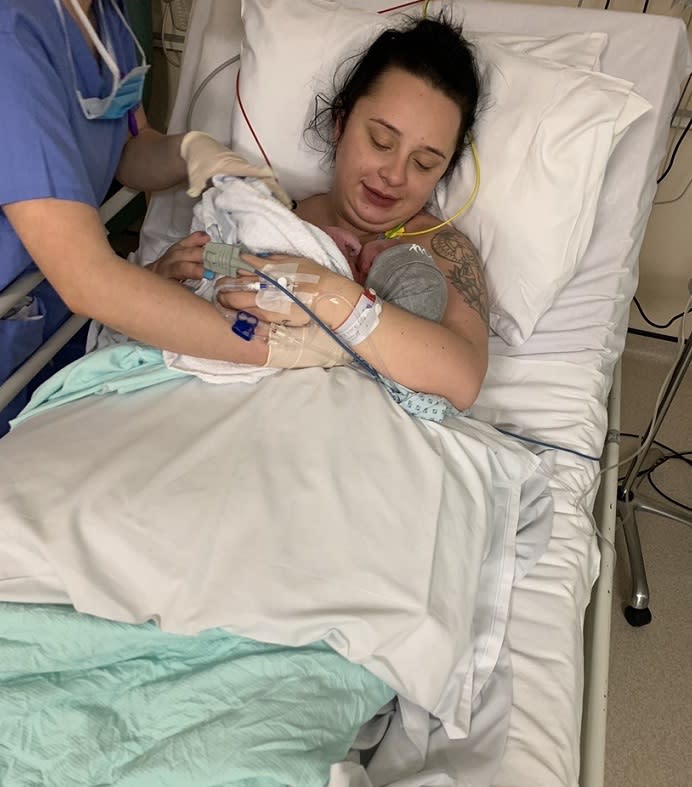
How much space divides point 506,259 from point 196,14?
1.07 m

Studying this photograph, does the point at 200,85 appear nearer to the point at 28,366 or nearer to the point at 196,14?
the point at 196,14

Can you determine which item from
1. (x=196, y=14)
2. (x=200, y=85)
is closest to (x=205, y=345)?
(x=200, y=85)

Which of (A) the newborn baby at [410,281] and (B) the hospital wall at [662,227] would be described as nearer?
(A) the newborn baby at [410,281]

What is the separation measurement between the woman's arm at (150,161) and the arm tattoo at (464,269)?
570mm

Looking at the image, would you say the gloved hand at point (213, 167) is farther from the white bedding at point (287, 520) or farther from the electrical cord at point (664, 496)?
the electrical cord at point (664, 496)

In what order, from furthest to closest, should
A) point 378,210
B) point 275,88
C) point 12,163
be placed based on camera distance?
point 275,88 < point 378,210 < point 12,163

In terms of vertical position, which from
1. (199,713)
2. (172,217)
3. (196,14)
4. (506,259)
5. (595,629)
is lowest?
(595,629)

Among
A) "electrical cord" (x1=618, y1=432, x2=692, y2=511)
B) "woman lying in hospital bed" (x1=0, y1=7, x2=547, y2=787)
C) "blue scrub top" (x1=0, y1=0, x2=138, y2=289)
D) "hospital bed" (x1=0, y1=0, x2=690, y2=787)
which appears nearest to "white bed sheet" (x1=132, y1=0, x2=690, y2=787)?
"hospital bed" (x1=0, y1=0, x2=690, y2=787)

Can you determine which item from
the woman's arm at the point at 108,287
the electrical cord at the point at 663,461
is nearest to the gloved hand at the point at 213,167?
the woman's arm at the point at 108,287

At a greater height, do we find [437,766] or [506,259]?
[506,259]

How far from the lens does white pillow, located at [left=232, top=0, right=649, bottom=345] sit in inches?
57.0

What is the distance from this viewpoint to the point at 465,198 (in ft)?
5.05

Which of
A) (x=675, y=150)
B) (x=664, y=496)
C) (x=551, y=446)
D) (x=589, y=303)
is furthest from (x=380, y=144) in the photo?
(x=664, y=496)

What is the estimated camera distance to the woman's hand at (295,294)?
1.13 metres
